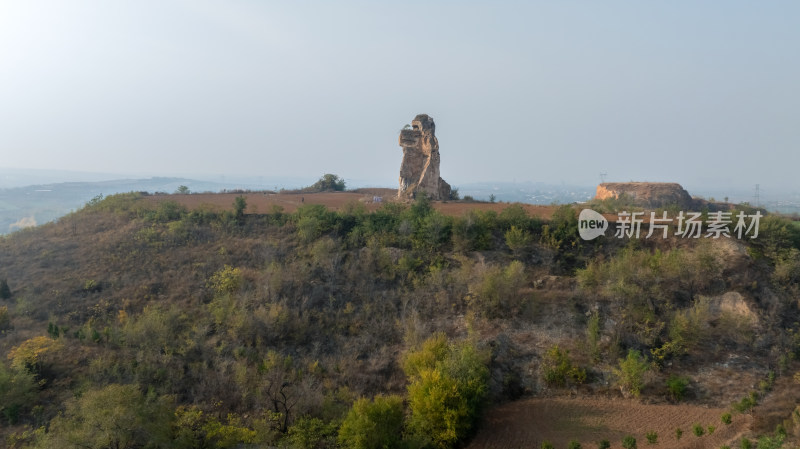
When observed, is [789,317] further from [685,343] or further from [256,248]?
[256,248]

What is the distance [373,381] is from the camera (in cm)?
1216

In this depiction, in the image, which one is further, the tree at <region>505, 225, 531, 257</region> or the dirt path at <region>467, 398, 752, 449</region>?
the tree at <region>505, 225, 531, 257</region>

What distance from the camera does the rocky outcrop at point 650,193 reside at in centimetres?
2855

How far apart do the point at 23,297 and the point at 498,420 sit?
17938 millimetres

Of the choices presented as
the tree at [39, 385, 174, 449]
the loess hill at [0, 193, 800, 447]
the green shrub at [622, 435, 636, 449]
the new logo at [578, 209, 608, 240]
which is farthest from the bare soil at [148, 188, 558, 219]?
the tree at [39, 385, 174, 449]

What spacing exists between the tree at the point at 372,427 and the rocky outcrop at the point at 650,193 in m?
24.9

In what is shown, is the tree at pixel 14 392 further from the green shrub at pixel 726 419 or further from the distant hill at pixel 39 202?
the distant hill at pixel 39 202

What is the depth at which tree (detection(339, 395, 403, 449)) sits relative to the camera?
8.96m

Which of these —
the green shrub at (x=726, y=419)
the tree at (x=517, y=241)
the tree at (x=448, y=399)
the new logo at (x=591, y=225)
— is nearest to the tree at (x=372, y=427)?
the tree at (x=448, y=399)

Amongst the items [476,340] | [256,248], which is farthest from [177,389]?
[476,340]

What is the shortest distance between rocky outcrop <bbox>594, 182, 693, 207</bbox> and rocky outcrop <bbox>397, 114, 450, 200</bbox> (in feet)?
46.4

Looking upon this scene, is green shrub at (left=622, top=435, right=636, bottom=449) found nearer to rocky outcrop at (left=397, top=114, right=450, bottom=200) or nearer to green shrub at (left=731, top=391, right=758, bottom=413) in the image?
green shrub at (left=731, top=391, right=758, bottom=413)

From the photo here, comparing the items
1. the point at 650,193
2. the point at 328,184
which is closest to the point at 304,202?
the point at 328,184

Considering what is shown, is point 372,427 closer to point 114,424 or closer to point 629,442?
point 114,424
